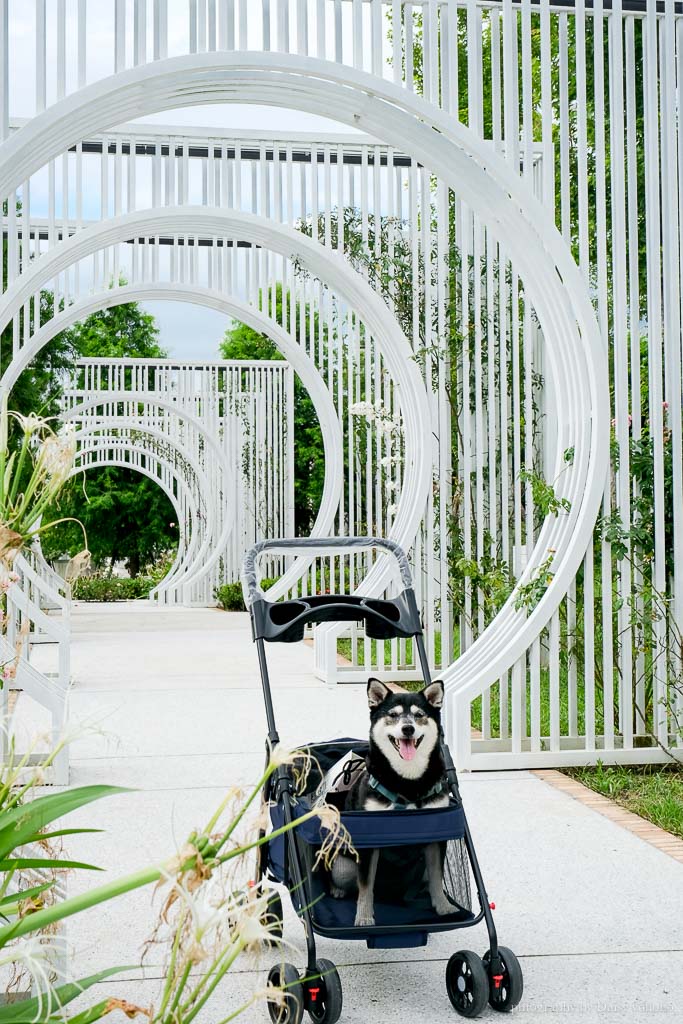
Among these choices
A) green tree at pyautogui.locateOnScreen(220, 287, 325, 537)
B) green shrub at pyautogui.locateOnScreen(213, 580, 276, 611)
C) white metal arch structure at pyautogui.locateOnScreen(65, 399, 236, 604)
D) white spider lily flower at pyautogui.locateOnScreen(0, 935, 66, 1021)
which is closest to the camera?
white spider lily flower at pyautogui.locateOnScreen(0, 935, 66, 1021)

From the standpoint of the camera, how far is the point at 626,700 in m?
5.63

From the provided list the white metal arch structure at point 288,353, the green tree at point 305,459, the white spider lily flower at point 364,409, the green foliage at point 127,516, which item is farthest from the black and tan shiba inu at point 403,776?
the green foliage at point 127,516

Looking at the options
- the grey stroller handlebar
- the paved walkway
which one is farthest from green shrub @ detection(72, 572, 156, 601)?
the grey stroller handlebar

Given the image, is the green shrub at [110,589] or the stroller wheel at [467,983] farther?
the green shrub at [110,589]

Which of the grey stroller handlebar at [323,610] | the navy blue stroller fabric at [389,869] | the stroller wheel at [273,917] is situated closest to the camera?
the stroller wheel at [273,917]

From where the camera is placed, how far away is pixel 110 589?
25.0m

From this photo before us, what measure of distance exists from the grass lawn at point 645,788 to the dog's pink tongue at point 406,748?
84.1 inches

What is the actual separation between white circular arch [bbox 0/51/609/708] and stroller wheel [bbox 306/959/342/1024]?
2912 mm

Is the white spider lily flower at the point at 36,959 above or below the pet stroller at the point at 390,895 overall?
above

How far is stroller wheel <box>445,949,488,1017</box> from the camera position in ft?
8.84

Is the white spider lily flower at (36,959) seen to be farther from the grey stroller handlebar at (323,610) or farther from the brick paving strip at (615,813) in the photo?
the brick paving strip at (615,813)

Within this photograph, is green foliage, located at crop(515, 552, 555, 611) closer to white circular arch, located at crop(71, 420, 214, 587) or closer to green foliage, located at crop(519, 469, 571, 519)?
green foliage, located at crop(519, 469, 571, 519)

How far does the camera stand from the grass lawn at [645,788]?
468 cm

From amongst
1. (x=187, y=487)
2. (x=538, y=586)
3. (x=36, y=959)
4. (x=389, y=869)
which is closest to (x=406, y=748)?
(x=389, y=869)
